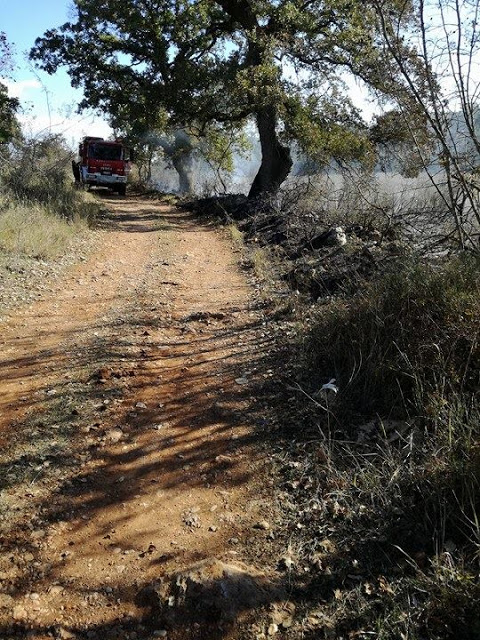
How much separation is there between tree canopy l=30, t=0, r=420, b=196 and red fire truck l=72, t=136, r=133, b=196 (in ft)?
17.3

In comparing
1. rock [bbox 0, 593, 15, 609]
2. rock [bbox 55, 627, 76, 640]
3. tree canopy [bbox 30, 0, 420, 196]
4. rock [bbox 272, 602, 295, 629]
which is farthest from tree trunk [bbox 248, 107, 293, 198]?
rock [bbox 55, 627, 76, 640]

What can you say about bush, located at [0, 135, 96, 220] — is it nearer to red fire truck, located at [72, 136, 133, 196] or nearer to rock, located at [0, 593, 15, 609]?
red fire truck, located at [72, 136, 133, 196]

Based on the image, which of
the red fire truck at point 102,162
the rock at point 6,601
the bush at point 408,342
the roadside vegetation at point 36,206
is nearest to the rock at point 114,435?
the rock at point 6,601

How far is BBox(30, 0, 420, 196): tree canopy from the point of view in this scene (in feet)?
39.4

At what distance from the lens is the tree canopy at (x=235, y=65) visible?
39.4 ft

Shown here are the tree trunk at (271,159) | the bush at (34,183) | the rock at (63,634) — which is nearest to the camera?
the rock at (63,634)

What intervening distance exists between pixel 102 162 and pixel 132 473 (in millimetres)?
20426

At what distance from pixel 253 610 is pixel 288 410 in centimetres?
182

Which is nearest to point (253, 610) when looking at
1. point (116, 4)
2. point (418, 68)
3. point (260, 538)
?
point (260, 538)

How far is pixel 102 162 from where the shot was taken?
69.8 ft

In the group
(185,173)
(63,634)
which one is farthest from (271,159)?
(63,634)

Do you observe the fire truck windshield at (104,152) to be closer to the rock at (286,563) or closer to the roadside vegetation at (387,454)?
the roadside vegetation at (387,454)

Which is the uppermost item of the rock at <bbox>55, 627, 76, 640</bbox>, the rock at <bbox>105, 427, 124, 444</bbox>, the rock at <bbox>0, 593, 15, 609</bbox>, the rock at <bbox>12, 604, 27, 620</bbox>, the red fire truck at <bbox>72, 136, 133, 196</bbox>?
the red fire truck at <bbox>72, 136, 133, 196</bbox>

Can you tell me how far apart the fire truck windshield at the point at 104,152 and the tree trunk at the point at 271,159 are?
30.0 feet
